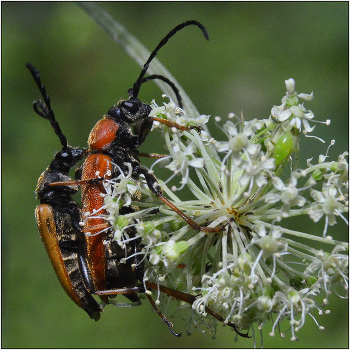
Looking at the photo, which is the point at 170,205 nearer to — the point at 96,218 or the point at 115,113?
the point at 96,218

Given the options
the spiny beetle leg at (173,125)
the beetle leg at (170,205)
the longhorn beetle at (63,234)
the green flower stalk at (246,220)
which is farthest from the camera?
the longhorn beetle at (63,234)

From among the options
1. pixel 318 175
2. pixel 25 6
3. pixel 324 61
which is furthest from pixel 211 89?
pixel 318 175

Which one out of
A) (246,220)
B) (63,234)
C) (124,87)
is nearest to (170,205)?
(246,220)

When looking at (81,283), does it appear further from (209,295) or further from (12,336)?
(12,336)

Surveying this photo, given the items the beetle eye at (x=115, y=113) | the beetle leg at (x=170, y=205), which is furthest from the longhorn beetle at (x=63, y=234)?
the beetle leg at (x=170, y=205)

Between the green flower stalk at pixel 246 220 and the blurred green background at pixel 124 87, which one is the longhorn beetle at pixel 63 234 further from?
the blurred green background at pixel 124 87

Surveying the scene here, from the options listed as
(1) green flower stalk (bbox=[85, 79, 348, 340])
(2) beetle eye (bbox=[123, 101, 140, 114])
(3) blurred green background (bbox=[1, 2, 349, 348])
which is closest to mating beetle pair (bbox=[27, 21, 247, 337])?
(2) beetle eye (bbox=[123, 101, 140, 114])
